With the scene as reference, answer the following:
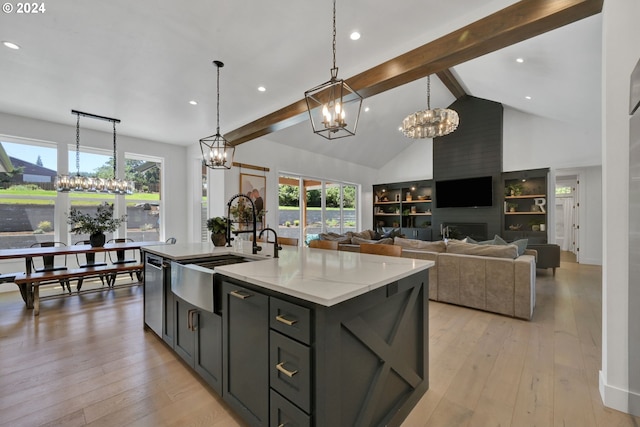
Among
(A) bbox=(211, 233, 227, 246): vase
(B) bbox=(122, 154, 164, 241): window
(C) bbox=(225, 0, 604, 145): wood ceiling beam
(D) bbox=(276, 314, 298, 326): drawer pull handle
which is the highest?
(C) bbox=(225, 0, 604, 145): wood ceiling beam

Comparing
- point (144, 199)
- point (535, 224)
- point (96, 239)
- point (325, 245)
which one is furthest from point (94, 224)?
point (535, 224)

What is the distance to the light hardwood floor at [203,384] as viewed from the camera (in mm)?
1734

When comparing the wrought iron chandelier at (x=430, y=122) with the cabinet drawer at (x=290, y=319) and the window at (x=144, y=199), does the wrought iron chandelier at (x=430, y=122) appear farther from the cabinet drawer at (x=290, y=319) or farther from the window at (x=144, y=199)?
the window at (x=144, y=199)

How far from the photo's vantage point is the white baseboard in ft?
5.47

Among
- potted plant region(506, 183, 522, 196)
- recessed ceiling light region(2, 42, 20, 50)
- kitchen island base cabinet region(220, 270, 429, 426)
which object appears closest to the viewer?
kitchen island base cabinet region(220, 270, 429, 426)

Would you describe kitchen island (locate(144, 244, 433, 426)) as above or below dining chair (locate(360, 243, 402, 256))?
below

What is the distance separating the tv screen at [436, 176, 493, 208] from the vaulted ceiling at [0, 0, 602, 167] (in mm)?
2780

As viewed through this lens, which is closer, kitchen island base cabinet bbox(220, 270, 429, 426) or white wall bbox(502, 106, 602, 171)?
kitchen island base cabinet bbox(220, 270, 429, 426)

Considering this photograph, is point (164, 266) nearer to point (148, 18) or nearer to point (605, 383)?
point (148, 18)

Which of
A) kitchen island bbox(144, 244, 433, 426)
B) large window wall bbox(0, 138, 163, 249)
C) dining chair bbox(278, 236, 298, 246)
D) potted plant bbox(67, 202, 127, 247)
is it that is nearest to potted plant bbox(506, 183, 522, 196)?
dining chair bbox(278, 236, 298, 246)

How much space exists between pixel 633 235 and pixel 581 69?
3357 millimetres

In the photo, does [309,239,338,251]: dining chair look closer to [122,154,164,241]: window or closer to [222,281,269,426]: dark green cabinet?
[222,281,269,426]: dark green cabinet

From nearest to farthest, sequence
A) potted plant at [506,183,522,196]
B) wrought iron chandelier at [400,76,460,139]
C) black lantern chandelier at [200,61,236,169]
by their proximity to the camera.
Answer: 1. black lantern chandelier at [200,61,236,169]
2. wrought iron chandelier at [400,76,460,139]
3. potted plant at [506,183,522,196]

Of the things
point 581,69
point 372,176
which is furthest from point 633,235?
point 372,176
